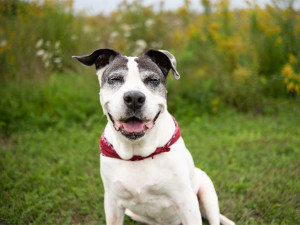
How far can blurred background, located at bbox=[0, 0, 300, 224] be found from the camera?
3.85 m

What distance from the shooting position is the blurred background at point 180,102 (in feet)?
12.6

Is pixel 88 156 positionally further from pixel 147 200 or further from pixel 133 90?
pixel 133 90

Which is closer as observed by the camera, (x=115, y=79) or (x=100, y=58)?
(x=115, y=79)

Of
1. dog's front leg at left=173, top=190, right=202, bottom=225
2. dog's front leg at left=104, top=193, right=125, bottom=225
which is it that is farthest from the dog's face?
dog's front leg at left=104, top=193, right=125, bottom=225

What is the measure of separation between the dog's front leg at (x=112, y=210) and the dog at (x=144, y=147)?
31 mm

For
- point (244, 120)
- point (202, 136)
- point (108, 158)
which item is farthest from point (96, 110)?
point (108, 158)

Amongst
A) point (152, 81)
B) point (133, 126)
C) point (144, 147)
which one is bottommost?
point (144, 147)

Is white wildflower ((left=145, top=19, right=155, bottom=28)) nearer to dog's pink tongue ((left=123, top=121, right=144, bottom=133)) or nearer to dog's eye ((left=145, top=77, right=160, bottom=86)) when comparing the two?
dog's eye ((left=145, top=77, right=160, bottom=86))

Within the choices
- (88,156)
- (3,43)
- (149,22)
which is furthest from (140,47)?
(88,156)

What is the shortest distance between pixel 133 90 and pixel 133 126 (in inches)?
11.6

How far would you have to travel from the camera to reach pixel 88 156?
4742 mm

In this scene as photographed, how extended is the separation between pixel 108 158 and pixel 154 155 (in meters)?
0.40

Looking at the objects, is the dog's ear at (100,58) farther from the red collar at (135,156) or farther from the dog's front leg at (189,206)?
the dog's front leg at (189,206)

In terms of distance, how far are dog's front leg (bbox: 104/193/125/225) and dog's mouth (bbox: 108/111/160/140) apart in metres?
0.73
